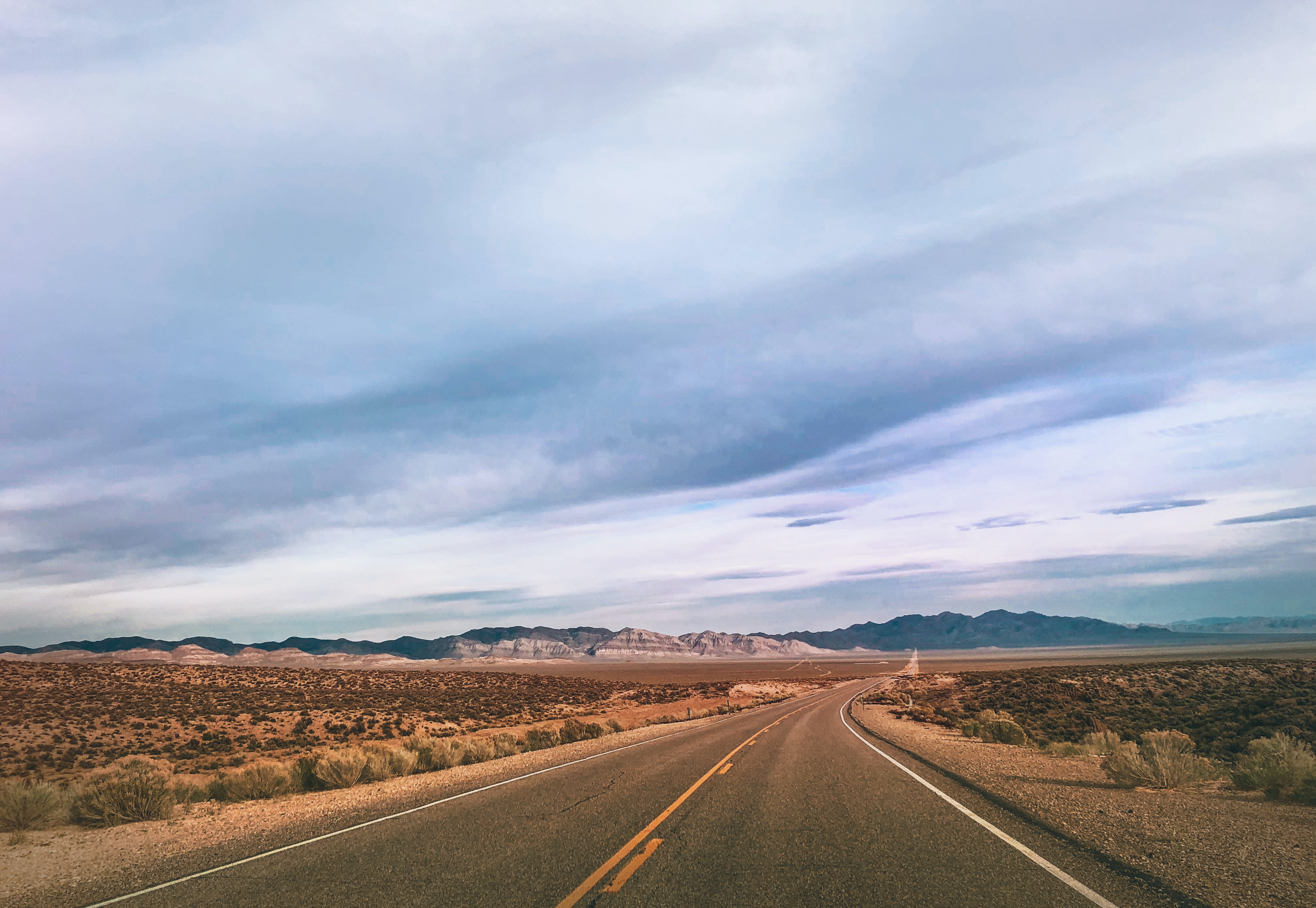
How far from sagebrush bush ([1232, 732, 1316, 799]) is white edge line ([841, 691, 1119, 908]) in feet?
18.2

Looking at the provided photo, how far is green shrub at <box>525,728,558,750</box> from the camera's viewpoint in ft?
80.5

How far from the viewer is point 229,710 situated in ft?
145

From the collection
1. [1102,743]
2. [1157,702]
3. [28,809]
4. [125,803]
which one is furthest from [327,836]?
[1157,702]

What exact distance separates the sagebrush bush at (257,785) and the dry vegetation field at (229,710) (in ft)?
49.3

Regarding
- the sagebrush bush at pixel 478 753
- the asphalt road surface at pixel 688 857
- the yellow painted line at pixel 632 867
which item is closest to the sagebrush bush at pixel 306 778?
the sagebrush bush at pixel 478 753

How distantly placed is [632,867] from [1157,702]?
42719 mm

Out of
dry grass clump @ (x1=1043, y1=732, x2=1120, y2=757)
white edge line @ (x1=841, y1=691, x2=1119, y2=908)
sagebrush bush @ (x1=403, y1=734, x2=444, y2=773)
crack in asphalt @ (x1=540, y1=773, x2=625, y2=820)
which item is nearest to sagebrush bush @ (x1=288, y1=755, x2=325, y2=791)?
sagebrush bush @ (x1=403, y1=734, x2=444, y2=773)

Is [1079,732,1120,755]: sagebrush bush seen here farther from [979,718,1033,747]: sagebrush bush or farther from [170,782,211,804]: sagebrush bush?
[170,782,211,804]: sagebrush bush

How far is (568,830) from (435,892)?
9.39 ft

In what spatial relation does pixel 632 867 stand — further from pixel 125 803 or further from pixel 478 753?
pixel 478 753

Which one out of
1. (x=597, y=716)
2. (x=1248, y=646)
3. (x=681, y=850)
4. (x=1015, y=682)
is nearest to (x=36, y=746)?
(x=597, y=716)

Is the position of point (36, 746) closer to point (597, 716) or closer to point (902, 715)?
point (597, 716)

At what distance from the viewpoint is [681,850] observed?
27.0 ft

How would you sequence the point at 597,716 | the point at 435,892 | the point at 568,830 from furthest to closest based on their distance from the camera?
the point at 597,716
the point at 568,830
the point at 435,892
